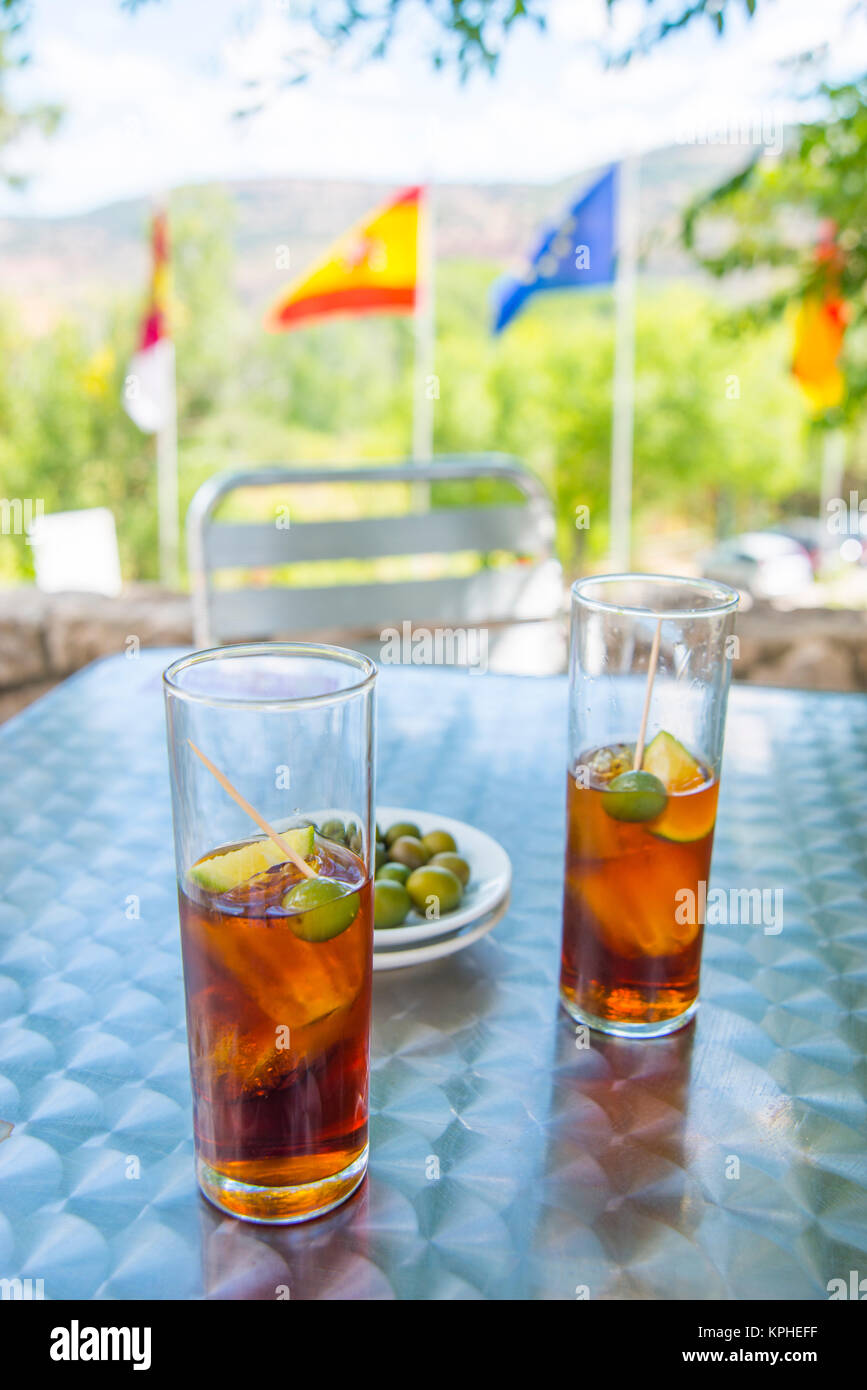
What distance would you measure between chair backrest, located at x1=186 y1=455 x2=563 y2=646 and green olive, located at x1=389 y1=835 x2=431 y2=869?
1.11 meters

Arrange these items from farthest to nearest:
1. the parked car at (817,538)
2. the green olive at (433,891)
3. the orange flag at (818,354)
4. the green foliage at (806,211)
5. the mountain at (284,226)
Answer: the mountain at (284,226), the parked car at (817,538), the orange flag at (818,354), the green foliage at (806,211), the green olive at (433,891)

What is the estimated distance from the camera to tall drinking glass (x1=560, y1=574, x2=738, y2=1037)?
76 cm

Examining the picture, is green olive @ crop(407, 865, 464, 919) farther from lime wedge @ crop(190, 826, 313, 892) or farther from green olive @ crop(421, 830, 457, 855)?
lime wedge @ crop(190, 826, 313, 892)

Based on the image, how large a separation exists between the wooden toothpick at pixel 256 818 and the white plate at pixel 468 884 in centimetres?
22

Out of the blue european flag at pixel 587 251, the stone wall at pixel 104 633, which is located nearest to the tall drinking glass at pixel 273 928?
the stone wall at pixel 104 633

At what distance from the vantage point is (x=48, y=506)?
96.9 ft

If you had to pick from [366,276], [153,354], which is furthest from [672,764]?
[153,354]

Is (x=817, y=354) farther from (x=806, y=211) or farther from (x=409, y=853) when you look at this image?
(x=409, y=853)

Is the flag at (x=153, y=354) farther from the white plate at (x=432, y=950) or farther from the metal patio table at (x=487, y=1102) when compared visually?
the white plate at (x=432, y=950)

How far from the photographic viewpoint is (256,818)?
0.59 meters

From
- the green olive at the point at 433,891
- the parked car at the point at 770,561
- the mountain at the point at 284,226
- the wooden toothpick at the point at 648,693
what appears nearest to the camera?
the wooden toothpick at the point at 648,693

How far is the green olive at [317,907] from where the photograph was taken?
0.60m

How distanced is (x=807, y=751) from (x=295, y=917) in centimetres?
90
